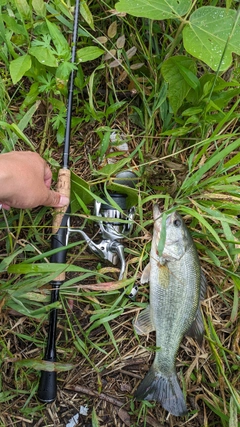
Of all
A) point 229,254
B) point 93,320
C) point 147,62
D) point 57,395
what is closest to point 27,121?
point 147,62

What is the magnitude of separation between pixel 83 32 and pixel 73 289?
4.65ft

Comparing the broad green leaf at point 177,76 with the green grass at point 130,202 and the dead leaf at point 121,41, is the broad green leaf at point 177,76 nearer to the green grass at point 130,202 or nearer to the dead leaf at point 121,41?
the green grass at point 130,202

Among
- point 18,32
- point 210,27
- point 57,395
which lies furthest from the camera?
point 57,395

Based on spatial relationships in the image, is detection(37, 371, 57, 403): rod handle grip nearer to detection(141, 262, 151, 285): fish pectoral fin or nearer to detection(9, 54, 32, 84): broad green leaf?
detection(141, 262, 151, 285): fish pectoral fin

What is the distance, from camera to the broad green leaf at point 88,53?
2.09 meters

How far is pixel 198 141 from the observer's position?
2.27m

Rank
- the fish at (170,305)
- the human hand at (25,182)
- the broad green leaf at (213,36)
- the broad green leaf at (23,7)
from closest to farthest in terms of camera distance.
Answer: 1. the human hand at (25,182)
2. the broad green leaf at (213,36)
3. the broad green leaf at (23,7)
4. the fish at (170,305)

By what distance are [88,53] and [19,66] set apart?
→ 0.37 meters

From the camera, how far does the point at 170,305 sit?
213cm

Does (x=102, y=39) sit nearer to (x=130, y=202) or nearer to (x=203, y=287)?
(x=130, y=202)

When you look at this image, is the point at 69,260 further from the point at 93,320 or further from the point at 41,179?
the point at 41,179

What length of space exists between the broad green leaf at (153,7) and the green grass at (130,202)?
256mm

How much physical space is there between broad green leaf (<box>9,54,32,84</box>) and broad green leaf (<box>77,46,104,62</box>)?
0.27 metres

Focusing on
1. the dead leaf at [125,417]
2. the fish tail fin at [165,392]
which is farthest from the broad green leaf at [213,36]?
the dead leaf at [125,417]
